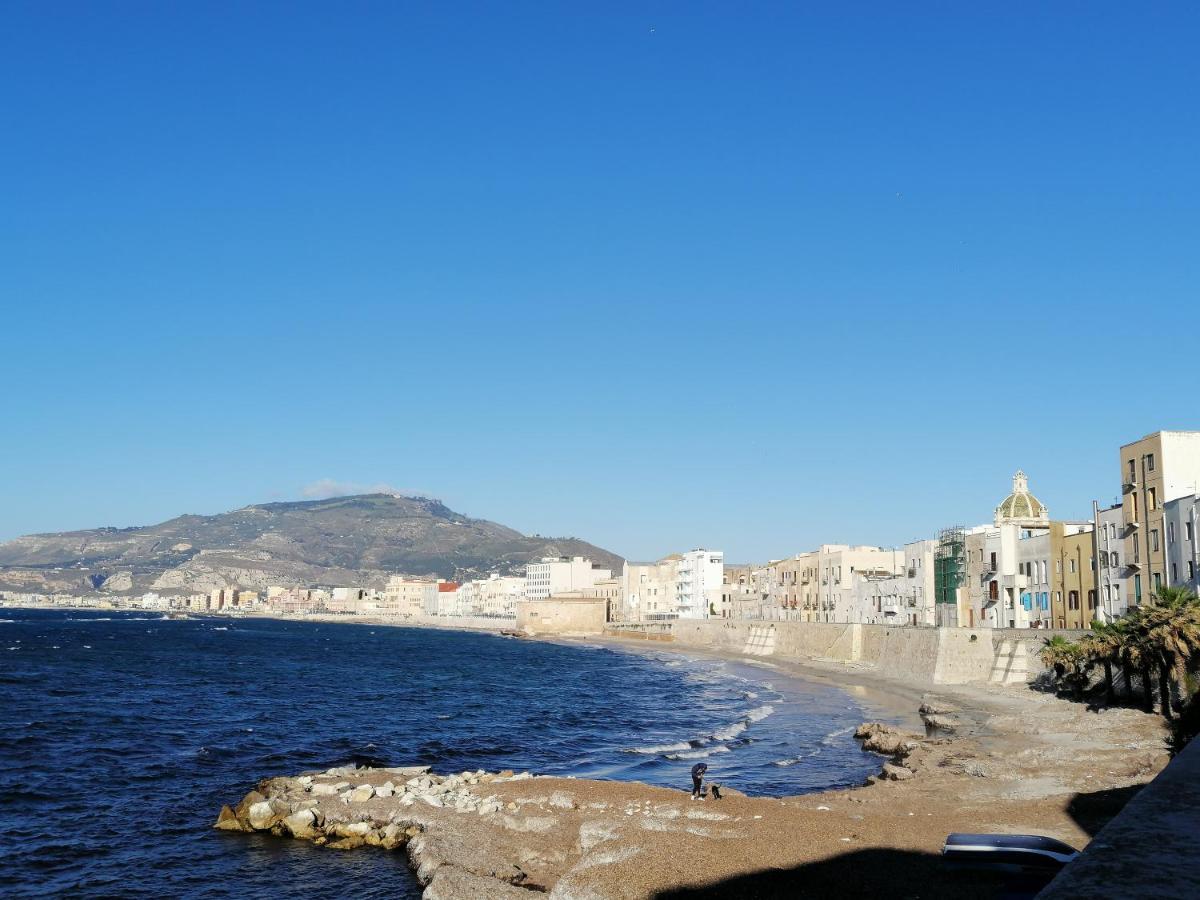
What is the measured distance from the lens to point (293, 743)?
173 feet

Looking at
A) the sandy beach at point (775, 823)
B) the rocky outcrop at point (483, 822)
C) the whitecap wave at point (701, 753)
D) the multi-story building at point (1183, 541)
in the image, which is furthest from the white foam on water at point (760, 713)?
the rocky outcrop at point (483, 822)

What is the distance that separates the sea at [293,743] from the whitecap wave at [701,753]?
58 centimetres

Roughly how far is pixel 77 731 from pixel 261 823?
99.1 feet

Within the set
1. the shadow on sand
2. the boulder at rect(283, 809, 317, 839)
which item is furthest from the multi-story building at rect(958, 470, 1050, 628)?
the boulder at rect(283, 809, 317, 839)

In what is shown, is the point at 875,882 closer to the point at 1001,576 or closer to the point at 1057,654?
the point at 1057,654

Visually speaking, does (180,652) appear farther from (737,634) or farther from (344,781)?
(344,781)

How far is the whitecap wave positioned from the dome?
2245 inches

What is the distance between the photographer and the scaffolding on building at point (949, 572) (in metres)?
92.0

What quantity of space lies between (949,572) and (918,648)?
1641 centimetres

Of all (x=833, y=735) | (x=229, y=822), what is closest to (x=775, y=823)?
(x=229, y=822)

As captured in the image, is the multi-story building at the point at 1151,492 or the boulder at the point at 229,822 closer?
the boulder at the point at 229,822

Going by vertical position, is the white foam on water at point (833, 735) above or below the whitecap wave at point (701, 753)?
above

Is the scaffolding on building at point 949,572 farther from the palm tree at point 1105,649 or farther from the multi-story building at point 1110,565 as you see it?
the palm tree at point 1105,649

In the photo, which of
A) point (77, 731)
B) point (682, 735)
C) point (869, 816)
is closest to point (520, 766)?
point (682, 735)
